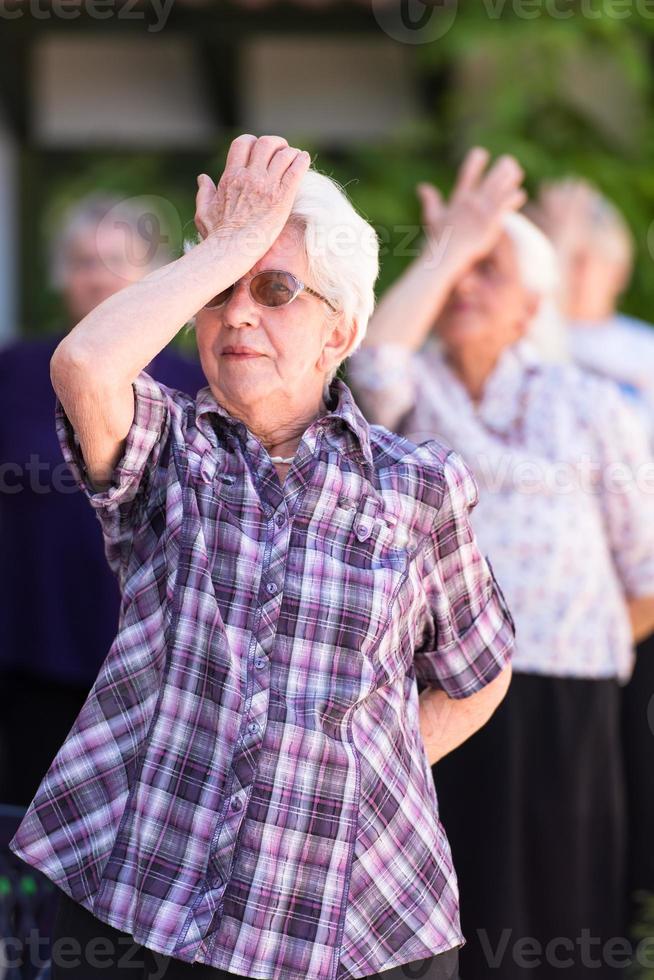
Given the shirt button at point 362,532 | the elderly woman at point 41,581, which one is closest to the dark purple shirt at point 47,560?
the elderly woman at point 41,581

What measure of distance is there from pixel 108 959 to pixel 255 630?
46 cm

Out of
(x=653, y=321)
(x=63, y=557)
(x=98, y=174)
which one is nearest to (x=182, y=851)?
(x=63, y=557)

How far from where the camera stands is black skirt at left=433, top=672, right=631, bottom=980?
9.93ft

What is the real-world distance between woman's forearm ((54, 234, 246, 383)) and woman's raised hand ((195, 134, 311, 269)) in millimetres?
25

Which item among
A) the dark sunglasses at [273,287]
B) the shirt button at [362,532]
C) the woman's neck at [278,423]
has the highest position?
the dark sunglasses at [273,287]

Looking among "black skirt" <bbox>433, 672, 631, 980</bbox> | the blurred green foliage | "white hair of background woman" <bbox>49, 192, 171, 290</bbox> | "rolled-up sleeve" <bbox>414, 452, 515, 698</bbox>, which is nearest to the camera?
"rolled-up sleeve" <bbox>414, 452, 515, 698</bbox>

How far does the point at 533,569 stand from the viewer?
305cm

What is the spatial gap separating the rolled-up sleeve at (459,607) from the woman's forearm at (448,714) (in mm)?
54

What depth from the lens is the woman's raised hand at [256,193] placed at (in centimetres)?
182

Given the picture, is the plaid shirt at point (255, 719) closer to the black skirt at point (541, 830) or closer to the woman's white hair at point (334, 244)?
the woman's white hair at point (334, 244)

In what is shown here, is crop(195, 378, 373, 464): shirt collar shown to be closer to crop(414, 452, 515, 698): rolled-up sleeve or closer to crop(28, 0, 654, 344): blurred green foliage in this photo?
crop(414, 452, 515, 698): rolled-up sleeve

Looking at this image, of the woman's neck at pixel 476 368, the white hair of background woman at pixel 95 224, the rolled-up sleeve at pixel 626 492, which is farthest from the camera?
the white hair of background woman at pixel 95 224

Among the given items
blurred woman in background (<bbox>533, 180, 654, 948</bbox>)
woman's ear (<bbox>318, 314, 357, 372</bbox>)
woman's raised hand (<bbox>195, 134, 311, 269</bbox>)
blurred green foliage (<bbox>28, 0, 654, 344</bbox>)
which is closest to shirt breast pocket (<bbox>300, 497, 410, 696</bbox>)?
woman's ear (<bbox>318, 314, 357, 372</bbox>)

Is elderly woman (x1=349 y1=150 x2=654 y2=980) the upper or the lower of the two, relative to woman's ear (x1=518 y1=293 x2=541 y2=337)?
lower
